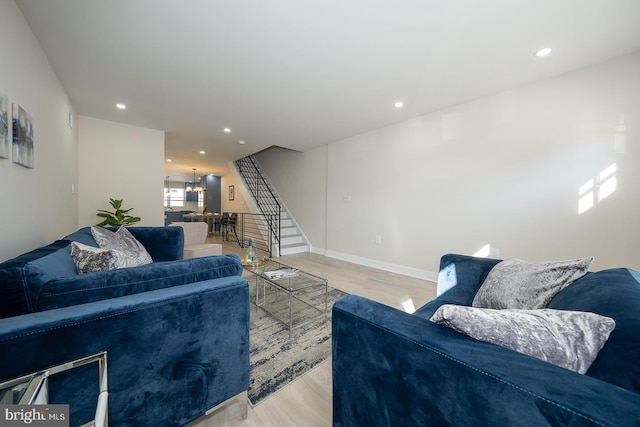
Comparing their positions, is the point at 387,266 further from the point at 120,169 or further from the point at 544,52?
the point at 120,169

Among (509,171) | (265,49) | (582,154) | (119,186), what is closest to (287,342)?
(265,49)

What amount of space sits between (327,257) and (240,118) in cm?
312

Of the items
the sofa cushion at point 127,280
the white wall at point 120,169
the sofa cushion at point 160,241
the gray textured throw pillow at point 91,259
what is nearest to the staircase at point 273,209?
the white wall at point 120,169

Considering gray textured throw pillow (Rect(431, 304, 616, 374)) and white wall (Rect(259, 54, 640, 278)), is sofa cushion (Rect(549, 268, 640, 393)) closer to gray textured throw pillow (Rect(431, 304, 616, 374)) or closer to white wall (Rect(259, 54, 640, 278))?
gray textured throw pillow (Rect(431, 304, 616, 374))

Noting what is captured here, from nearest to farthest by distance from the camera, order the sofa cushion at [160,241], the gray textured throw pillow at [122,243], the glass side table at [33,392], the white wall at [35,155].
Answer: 1. the glass side table at [33,392]
2. the white wall at [35,155]
3. the gray textured throw pillow at [122,243]
4. the sofa cushion at [160,241]

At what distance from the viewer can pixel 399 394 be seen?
0.69 metres

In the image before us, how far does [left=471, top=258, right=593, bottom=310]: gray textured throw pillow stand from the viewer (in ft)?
3.34

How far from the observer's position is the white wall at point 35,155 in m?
1.51

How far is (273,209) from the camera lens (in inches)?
250

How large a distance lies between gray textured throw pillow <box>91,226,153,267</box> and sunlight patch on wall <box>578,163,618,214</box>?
4.19 metres

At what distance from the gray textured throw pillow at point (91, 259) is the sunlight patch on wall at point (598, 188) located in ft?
13.2

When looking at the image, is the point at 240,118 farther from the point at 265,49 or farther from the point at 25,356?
the point at 25,356

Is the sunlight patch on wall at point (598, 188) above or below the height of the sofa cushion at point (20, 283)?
above

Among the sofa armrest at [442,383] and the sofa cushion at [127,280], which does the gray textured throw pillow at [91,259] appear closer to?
the sofa cushion at [127,280]
